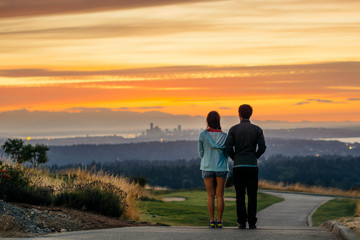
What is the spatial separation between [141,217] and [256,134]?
299 inches

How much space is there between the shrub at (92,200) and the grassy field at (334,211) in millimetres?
9146

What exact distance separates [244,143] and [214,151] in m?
0.64

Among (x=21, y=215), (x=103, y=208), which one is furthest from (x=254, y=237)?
(x=103, y=208)

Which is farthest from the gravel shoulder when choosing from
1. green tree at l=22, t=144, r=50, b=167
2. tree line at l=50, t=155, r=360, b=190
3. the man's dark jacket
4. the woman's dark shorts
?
tree line at l=50, t=155, r=360, b=190

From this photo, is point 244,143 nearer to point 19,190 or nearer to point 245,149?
point 245,149

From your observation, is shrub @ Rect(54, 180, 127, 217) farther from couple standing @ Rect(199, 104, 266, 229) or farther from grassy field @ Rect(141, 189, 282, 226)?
couple standing @ Rect(199, 104, 266, 229)

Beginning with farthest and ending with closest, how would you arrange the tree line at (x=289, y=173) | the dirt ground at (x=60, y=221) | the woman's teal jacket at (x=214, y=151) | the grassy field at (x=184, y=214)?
the tree line at (x=289, y=173) → the grassy field at (x=184, y=214) → the dirt ground at (x=60, y=221) → the woman's teal jacket at (x=214, y=151)

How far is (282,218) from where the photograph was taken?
24.7 meters

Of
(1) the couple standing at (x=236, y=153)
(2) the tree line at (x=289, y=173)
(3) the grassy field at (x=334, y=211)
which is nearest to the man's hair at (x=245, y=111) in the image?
(1) the couple standing at (x=236, y=153)

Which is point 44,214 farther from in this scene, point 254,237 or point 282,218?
point 282,218

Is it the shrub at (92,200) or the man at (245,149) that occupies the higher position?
the man at (245,149)

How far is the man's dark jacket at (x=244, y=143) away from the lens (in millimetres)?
12008

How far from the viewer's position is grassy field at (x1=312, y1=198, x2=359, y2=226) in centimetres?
2453

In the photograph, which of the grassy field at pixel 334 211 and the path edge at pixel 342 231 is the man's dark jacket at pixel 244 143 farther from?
the grassy field at pixel 334 211
